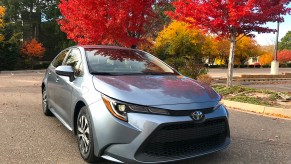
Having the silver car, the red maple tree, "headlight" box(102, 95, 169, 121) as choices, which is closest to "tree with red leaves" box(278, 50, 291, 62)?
the red maple tree

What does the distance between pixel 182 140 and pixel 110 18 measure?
9889mm

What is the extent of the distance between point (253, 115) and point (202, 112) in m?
4.22

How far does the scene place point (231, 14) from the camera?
9719 mm

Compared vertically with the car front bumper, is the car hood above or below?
above

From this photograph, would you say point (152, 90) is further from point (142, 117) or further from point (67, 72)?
point (67, 72)

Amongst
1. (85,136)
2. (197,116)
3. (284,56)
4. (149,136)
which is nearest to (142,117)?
(149,136)

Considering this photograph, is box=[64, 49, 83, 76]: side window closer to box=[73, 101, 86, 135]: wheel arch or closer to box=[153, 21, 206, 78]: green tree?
box=[73, 101, 86, 135]: wheel arch

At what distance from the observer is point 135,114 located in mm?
3344

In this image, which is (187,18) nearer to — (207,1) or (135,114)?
(207,1)

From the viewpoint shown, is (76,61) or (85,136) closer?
(85,136)

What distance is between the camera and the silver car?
3.32 m

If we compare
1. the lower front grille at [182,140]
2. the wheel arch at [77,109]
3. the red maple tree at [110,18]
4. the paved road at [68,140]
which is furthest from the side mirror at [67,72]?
the red maple tree at [110,18]

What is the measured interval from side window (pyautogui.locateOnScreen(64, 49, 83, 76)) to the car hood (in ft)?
1.78

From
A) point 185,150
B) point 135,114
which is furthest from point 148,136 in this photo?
point 185,150
